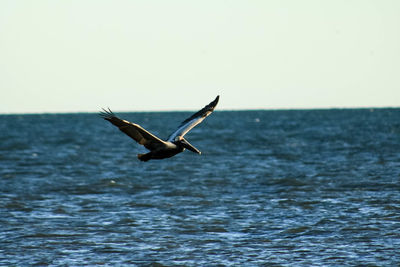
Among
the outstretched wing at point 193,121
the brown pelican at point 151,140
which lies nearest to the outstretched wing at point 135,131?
the brown pelican at point 151,140

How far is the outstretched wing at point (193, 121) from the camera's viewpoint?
45.4 ft

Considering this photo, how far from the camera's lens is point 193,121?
14.5m

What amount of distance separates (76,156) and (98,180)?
637 inches

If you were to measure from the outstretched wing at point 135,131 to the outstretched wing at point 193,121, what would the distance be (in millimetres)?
755

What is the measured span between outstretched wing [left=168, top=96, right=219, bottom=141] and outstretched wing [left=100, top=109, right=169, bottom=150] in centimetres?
75

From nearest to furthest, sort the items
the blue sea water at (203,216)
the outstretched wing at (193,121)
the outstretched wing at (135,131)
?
the outstretched wing at (135,131), the outstretched wing at (193,121), the blue sea water at (203,216)

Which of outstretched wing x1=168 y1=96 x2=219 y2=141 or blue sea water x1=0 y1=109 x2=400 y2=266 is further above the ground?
outstretched wing x1=168 y1=96 x2=219 y2=141

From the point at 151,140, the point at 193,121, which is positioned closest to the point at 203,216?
the point at 193,121

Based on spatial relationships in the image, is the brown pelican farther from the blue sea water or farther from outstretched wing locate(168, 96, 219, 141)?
the blue sea water

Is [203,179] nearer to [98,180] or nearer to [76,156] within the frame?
[98,180]

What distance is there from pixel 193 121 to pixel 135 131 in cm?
240

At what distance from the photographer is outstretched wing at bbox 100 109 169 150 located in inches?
462

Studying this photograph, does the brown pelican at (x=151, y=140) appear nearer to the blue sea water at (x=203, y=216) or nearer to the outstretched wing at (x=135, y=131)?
the outstretched wing at (x=135, y=131)

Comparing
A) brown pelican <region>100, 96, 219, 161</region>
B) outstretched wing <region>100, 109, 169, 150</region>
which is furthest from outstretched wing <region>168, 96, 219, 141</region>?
outstretched wing <region>100, 109, 169, 150</region>
